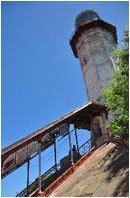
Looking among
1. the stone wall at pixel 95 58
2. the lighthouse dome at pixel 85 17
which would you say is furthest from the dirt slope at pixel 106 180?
the lighthouse dome at pixel 85 17

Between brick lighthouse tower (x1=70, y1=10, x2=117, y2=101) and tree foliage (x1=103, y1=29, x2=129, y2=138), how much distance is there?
14225 millimetres

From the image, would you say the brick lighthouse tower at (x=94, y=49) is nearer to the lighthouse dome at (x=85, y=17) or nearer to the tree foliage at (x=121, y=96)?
the lighthouse dome at (x=85, y=17)

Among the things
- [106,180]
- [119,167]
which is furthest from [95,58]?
[106,180]

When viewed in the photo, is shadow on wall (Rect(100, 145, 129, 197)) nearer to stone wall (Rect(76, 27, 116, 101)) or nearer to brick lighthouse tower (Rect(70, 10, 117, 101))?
brick lighthouse tower (Rect(70, 10, 117, 101))

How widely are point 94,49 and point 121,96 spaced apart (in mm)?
18643

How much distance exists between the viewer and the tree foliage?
440 inches

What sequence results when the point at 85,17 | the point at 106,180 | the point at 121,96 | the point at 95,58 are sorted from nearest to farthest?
the point at 106,180 < the point at 121,96 < the point at 95,58 < the point at 85,17

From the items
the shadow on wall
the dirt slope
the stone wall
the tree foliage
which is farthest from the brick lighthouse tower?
the tree foliage

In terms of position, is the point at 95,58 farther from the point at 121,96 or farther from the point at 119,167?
the point at 119,167

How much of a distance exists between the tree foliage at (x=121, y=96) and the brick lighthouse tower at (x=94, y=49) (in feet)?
46.7

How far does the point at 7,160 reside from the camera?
14.7 meters

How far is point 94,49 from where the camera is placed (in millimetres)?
29688

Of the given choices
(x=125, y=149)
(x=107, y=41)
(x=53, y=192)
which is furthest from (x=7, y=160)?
(x=107, y=41)

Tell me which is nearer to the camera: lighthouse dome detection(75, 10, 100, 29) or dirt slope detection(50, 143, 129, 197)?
dirt slope detection(50, 143, 129, 197)
